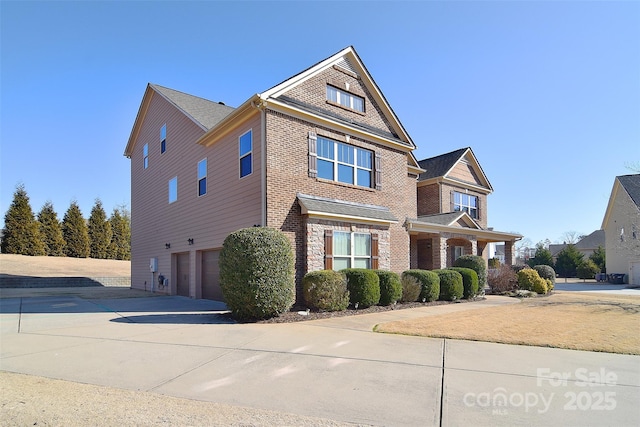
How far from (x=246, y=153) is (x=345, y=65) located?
5.74 m

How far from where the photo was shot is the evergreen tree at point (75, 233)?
37.1m

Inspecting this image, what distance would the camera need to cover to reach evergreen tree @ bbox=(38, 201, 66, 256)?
3541cm

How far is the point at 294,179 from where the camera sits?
518 inches

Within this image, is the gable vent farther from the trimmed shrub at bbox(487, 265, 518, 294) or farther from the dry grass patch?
the trimmed shrub at bbox(487, 265, 518, 294)

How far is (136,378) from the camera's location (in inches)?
214

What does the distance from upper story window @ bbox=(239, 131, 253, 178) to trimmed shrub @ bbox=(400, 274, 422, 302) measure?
6.72 metres

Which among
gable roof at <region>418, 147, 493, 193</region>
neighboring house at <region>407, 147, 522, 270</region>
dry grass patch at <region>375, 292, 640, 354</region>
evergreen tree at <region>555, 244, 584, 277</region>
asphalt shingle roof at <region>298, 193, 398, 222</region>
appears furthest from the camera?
evergreen tree at <region>555, 244, 584, 277</region>

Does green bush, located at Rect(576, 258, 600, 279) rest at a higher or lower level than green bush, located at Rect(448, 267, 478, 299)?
lower

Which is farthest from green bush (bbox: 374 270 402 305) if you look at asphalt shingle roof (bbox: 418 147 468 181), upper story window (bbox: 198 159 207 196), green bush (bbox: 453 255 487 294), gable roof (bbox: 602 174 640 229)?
gable roof (bbox: 602 174 640 229)

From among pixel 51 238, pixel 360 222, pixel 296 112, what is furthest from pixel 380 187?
pixel 51 238

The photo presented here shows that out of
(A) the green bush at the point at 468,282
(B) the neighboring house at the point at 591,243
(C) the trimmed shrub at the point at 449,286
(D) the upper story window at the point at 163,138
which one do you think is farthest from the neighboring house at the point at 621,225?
(D) the upper story window at the point at 163,138

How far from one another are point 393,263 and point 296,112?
719 cm

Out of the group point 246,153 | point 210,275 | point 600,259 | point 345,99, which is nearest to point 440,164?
point 345,99

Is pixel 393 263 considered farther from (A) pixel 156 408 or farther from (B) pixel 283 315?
(A) pixel 156 408
